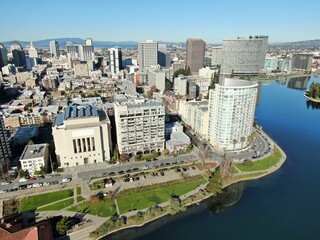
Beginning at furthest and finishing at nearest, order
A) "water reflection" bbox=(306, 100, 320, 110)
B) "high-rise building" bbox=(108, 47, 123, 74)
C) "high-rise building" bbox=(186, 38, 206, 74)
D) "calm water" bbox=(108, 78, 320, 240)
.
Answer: "high-rise building" bbox=(108, 47, 123, 74) < "high-rise building" bbox=(186, 38, 206, 74) < "water reflection" bbox=(306, 100, 320, 110) < "calm water" bbox=(108, 78, 320, 240)

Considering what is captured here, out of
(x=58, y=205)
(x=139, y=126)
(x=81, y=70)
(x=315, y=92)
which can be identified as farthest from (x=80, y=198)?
(x=81, y=70)

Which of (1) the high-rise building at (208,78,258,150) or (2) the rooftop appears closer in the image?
(2) the rooftop

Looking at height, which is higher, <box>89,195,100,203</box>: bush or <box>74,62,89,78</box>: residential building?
<box>74,62,89,78</box>: residential building

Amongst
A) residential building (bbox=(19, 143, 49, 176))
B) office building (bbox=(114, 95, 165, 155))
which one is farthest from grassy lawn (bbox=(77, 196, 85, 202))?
office building (bbox=(114, 95, 165, 155))

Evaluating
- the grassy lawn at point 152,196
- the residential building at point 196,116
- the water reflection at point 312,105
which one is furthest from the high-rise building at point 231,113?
the water reflection at point 312,105

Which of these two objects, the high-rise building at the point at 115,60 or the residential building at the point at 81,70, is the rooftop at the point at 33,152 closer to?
the residential building at the point at 81,70

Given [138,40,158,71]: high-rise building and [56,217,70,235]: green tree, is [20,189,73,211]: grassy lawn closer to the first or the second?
[56,217,70,235]: green tree
